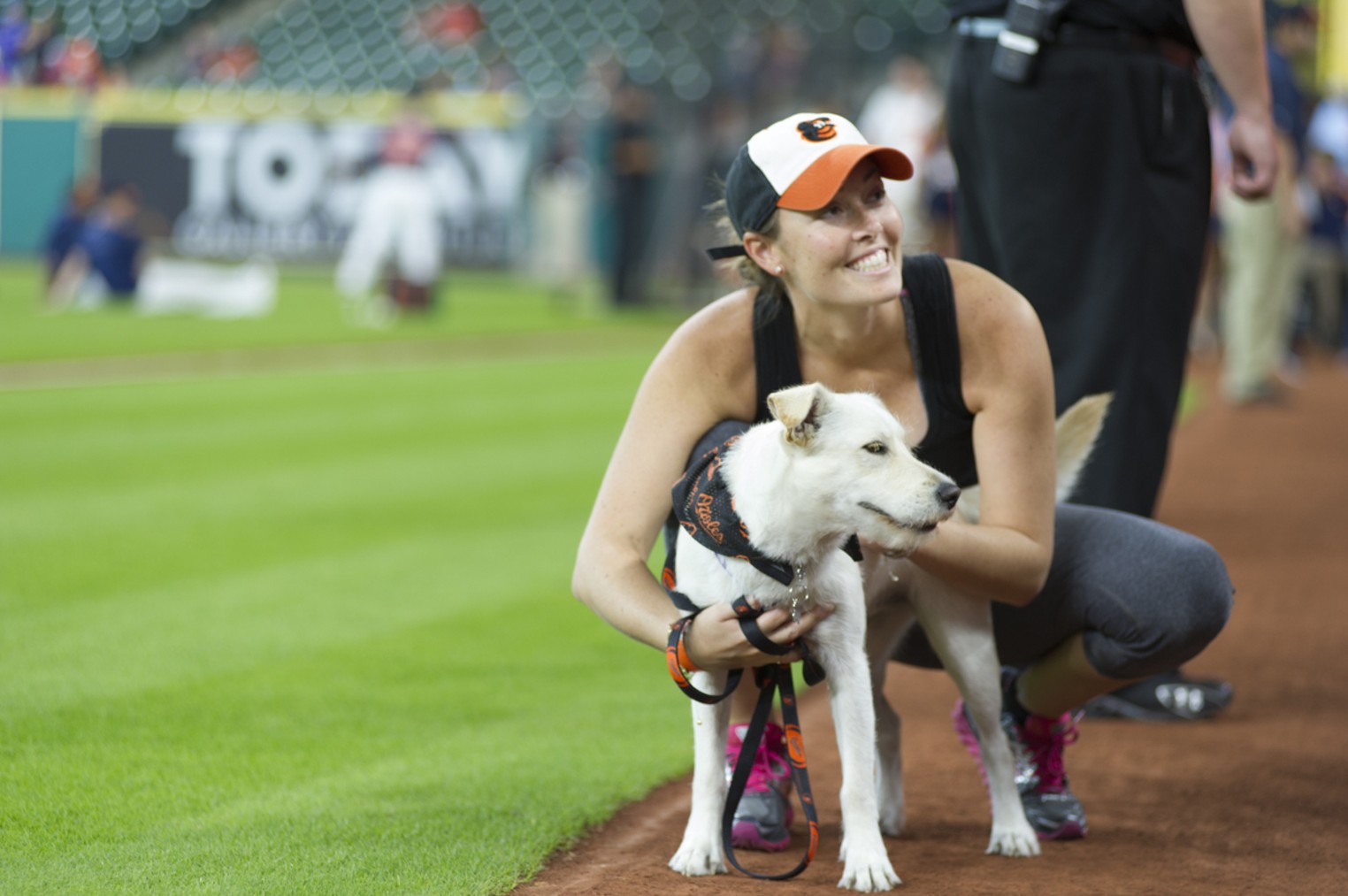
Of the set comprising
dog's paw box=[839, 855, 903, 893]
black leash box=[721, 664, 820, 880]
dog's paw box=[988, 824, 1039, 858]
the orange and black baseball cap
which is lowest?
dog's paw box=[988, 824, 1039, 858]

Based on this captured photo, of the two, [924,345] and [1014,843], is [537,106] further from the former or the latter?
[1014,843]

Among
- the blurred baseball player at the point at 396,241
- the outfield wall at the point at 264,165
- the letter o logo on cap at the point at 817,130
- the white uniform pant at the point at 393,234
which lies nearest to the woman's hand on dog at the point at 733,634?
the letter o logo on cap at the point at 817,130

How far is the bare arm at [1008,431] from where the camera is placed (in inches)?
120

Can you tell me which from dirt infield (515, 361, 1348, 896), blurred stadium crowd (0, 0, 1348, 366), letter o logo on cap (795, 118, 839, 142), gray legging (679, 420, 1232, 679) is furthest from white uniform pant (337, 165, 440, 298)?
letter o logo on cap (795, 118, 839, 142)

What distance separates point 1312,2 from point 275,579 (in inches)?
915

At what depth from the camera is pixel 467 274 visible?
23500 mm

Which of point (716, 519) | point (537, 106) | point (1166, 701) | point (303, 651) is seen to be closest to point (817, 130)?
point (716, 519)

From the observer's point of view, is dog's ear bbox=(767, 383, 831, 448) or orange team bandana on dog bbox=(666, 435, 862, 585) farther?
orange team bandana on dog bbox=(666, 435, 862, 585)

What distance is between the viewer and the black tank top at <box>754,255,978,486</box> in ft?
10.6

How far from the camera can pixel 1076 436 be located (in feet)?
11.4

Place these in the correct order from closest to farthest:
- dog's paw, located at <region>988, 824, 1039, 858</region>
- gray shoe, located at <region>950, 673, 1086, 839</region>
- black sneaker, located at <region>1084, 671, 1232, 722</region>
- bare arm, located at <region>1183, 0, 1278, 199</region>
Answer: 1. dog's paw, located at <region>988, 824, 1039, 858</region>
2. gray shoe, located at <region>950, 673, 1086, 839</region>
3. bare arm, located at <region>1183, 0, 1278, 199</region>
4. black sneaker, located at <region>1084, 671, 1232, 722</region>

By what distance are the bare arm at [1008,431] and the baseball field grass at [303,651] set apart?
1.06 metres

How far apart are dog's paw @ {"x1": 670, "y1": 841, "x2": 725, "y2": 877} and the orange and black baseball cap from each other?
1.15 metres

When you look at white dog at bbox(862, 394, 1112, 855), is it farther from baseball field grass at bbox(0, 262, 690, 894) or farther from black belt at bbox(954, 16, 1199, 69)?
black belt at bbox(954, 16, 1199, 69)
